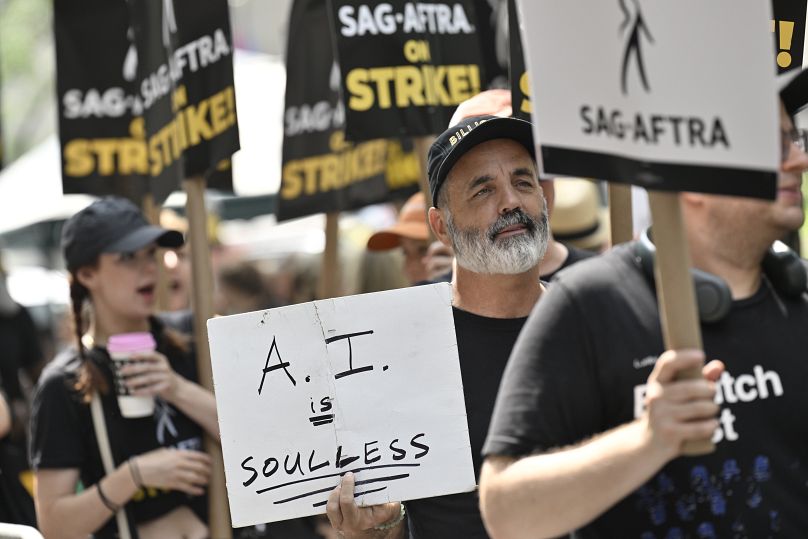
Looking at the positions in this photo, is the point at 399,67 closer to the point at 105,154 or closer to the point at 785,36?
the point at 785,36

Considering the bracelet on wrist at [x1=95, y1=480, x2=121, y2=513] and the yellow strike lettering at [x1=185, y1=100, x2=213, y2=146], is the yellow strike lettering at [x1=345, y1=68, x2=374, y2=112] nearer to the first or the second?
the yellow strike lettering at [x1=185, y1=100, x2=213, y2=146]

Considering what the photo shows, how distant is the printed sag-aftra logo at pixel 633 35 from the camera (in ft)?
8.50

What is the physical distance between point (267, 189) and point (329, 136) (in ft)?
19.7

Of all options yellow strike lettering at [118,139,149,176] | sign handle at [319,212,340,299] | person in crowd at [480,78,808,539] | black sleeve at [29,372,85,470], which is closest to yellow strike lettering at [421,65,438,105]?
sign handle at [319,212,340,299]

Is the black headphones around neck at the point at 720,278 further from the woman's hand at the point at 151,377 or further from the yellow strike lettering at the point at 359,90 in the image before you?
the yellow strike lettering at the point at 359,90

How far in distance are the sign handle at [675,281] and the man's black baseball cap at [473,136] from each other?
1465 millimetres

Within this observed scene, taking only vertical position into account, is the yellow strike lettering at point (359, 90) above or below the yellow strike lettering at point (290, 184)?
above

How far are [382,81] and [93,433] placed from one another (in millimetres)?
1697

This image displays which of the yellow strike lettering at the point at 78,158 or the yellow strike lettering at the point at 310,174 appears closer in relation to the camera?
the yellow strike lettering at the point at 310,174

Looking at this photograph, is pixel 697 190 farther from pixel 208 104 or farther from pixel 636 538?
pixel 208 104

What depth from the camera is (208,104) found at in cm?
557

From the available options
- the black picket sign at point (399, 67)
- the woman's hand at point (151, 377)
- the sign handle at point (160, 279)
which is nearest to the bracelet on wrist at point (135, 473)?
the woman's hand at point (151, 377)

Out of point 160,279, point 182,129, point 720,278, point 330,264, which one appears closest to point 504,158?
point 720,278

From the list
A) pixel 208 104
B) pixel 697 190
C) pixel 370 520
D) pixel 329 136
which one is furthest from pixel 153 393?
pixel 697 190
